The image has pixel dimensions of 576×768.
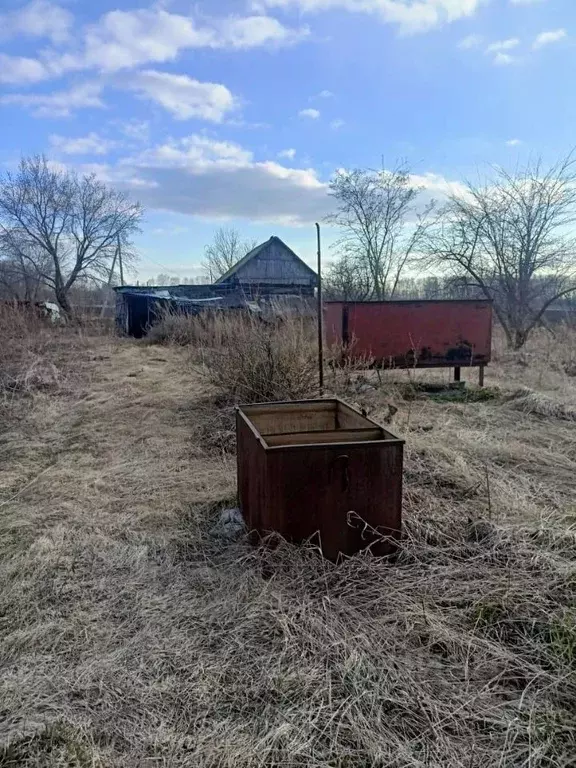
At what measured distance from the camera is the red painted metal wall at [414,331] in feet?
22.5

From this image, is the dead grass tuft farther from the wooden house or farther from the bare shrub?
the wooden house

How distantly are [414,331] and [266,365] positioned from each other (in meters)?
2.47

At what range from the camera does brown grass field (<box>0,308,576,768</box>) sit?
156 cm

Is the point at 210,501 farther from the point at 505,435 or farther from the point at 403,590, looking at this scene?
the point at 505,435

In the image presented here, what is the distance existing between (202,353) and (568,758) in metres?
6.13

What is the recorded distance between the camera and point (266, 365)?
19.1 ft

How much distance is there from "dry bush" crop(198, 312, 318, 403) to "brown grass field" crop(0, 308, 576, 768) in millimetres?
1738

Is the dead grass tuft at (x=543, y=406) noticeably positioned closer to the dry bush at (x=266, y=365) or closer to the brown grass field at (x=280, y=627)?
the brown grass field at (x=280, y=627)

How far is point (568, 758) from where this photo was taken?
1.49 metres

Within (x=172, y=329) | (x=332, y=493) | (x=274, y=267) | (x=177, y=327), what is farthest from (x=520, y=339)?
(x=274, y=267)

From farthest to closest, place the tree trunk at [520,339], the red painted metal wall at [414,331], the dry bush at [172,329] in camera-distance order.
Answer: the dry bush at [172,329]
the tree trunk at [520,339]
the red painted metal wall at [414,331]

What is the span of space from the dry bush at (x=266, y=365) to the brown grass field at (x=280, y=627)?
1738 mm

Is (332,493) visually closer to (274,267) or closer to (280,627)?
(280,627)

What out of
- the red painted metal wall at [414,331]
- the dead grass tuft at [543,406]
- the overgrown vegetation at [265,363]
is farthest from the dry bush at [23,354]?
the dead grass tuft at [543,406]
